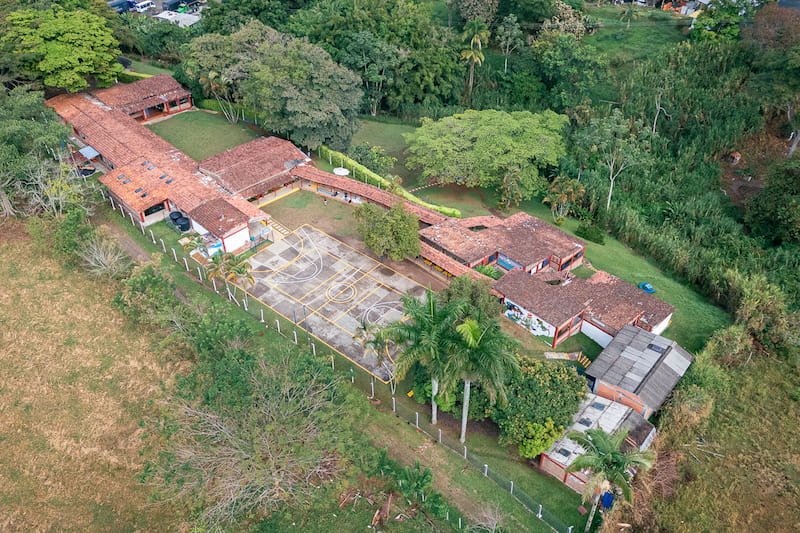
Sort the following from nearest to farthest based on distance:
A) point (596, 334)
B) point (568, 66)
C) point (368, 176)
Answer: point (596, 334)
point (368, 176)
point (568, 66)

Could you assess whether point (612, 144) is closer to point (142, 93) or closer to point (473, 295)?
point (473, 295)

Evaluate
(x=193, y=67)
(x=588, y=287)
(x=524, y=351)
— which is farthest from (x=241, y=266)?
(x=193, y=67)

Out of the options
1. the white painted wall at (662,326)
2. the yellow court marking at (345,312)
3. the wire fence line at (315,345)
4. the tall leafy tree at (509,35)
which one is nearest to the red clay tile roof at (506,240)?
the yellow court marking at (345,312)

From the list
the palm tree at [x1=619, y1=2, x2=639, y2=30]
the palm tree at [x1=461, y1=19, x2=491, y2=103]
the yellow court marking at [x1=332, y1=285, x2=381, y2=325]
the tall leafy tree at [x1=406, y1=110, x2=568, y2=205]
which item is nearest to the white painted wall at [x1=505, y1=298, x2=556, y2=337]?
the yellow court marking at [x1=332, y1=285, x2=381, y2=325]

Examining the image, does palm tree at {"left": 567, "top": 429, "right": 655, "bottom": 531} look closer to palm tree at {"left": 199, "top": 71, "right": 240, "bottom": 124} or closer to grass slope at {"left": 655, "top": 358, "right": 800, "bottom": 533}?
grass slope at {"left": 655, "top": 358, "right": 800, "bottom": 533}

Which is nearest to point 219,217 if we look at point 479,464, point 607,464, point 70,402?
point 70,402

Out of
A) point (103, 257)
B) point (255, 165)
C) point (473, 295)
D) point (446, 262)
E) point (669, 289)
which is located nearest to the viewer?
point (473, 295)
